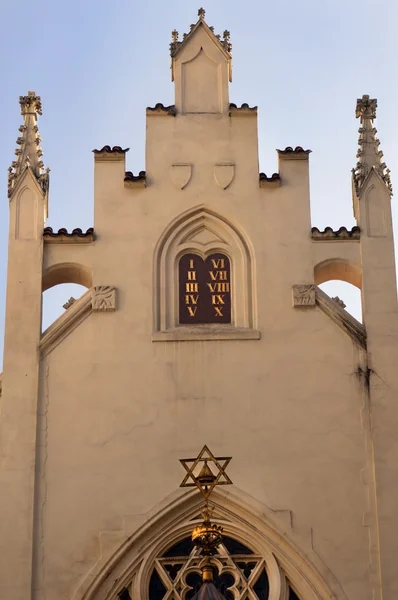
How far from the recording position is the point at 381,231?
16266 millimetres

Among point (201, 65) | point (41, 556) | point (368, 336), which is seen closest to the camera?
point (41, 556)

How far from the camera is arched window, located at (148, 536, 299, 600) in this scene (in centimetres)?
1461

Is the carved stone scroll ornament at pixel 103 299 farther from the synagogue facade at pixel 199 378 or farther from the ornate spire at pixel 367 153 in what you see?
the ornate spire at pixel 367 153

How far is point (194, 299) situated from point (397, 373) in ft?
7.28

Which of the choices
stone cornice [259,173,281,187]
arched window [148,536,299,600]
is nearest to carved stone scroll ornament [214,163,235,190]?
stone cornice [259,173,281,187]

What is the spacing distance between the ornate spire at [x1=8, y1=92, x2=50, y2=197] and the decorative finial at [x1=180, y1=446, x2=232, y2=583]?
3554 mm

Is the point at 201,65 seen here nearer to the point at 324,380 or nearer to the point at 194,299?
the point at 194,299

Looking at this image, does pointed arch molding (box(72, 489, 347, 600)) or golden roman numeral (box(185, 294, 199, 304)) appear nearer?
pointed arch molding (box(72, 489, 347, 600))

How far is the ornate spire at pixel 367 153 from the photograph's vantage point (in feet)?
54.0

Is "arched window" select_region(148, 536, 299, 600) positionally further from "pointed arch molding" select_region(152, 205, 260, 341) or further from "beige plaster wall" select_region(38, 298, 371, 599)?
"pointed arch molding" select_region(152, 205, 260, 341)

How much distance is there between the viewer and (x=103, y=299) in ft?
52.0

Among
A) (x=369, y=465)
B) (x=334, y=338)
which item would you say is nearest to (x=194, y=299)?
(x=334, y=338)

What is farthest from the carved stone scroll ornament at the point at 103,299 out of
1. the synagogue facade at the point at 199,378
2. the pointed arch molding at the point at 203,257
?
the pointed arch molding at the point at 203,257

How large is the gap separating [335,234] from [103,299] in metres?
2.49
